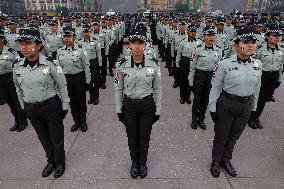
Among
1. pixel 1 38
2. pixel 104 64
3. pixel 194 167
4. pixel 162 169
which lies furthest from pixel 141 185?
pixel 104 64

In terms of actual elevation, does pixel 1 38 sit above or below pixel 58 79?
above

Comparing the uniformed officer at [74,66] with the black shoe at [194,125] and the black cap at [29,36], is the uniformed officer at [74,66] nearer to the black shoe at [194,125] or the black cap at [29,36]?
the black cap at [29,36]

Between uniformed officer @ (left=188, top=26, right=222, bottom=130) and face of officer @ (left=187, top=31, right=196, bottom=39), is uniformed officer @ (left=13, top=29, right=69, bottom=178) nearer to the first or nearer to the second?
uniformed officer @ (left=188, top=26, right=222, bottom=130)

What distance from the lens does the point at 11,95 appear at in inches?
208

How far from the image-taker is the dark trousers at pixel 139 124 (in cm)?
343

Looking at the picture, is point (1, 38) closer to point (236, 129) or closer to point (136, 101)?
point (136, 101)

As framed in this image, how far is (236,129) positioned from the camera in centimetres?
366

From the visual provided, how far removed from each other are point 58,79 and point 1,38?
2.38m

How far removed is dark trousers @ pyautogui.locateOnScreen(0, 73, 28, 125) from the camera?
5121 mm

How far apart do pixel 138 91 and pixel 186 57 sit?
3487mm

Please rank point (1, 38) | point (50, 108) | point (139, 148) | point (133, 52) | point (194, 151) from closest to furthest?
point (133, 52) → point (50, 108) → point (139, 148) → point (194, 151) → point (1, 38)

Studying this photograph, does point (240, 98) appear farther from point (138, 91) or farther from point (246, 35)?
point (138, 91)

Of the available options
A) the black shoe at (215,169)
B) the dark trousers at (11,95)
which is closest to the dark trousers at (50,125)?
the dark trousers at (11,95)

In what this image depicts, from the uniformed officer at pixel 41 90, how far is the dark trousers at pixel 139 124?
3.24 ft
